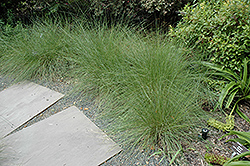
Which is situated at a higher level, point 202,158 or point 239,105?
point 239,105

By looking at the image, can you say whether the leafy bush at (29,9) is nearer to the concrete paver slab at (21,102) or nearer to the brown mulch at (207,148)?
the concrete paver slab at (21,102)

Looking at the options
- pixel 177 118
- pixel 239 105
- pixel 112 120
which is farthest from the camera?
pixel 239 105

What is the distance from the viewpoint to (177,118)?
2035 millimetres

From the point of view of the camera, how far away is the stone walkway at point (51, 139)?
6.46 feet

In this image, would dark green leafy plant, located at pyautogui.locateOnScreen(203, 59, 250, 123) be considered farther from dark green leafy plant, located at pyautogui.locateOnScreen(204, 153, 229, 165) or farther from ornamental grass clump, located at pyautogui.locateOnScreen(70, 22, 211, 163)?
dark green leafy plant, located at pyautogui.locateOnScreen(204, 153, 229, 165)

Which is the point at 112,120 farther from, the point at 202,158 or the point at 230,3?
the point at 230,3

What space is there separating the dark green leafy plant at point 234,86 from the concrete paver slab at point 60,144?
1.44 meters

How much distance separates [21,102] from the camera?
9.57 ft

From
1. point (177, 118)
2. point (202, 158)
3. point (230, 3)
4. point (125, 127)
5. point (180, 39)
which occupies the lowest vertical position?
point (202, 158)

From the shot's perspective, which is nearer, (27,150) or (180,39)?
(27,150)

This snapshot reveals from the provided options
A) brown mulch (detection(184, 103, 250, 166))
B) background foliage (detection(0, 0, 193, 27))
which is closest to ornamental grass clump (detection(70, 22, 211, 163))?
brown mulch (detection(184, 103, 250, 166))

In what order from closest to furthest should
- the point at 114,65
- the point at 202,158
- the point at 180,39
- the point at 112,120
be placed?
the point at 202,158, the point at 112,120, the point at 114,65, the point at 180,39

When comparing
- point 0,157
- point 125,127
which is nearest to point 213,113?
point 125,127

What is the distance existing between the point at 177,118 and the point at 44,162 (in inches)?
52.5
